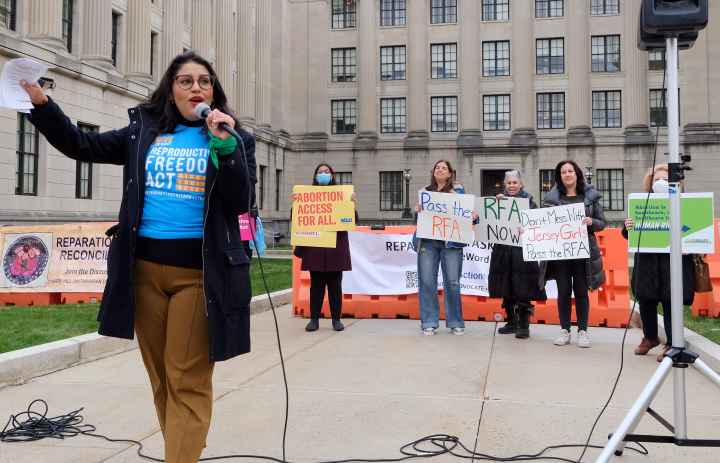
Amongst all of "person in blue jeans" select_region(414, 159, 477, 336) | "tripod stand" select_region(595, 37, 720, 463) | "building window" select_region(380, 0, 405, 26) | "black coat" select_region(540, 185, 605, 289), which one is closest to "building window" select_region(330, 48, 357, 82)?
"building window" select_region(380, 0, 405, 26)

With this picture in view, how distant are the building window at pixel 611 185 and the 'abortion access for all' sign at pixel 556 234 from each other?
3729 cm

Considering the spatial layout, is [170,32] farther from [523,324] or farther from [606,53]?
[606,53]

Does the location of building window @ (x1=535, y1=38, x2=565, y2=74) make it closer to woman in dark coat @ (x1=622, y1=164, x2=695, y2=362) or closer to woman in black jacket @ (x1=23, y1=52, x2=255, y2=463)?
woman in dark coat @ (x1=622, y1=164, x2=695, y2=362)

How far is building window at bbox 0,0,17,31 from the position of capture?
2209cm

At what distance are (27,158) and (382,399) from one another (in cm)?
2181

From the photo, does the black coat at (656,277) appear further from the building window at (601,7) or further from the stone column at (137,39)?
the building window at (601,7)

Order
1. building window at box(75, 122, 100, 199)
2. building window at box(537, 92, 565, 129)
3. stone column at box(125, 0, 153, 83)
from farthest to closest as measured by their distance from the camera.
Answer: building window at box(537, 92, 565, 129) → stone column at box(125, 0, 153, 83) → building window at box(75, 122, 100, 199)

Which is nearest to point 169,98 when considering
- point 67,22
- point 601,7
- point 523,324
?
point 523,324

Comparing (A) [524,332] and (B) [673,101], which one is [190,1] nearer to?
(A) [524,332]

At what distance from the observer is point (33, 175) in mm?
22922

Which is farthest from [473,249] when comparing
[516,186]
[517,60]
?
[517,60]

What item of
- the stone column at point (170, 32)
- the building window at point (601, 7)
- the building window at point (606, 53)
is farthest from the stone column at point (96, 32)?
the building window at point (601, 7)

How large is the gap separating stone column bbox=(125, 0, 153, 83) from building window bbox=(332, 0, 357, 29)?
1958 cm

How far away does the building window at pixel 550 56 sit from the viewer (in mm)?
42844
